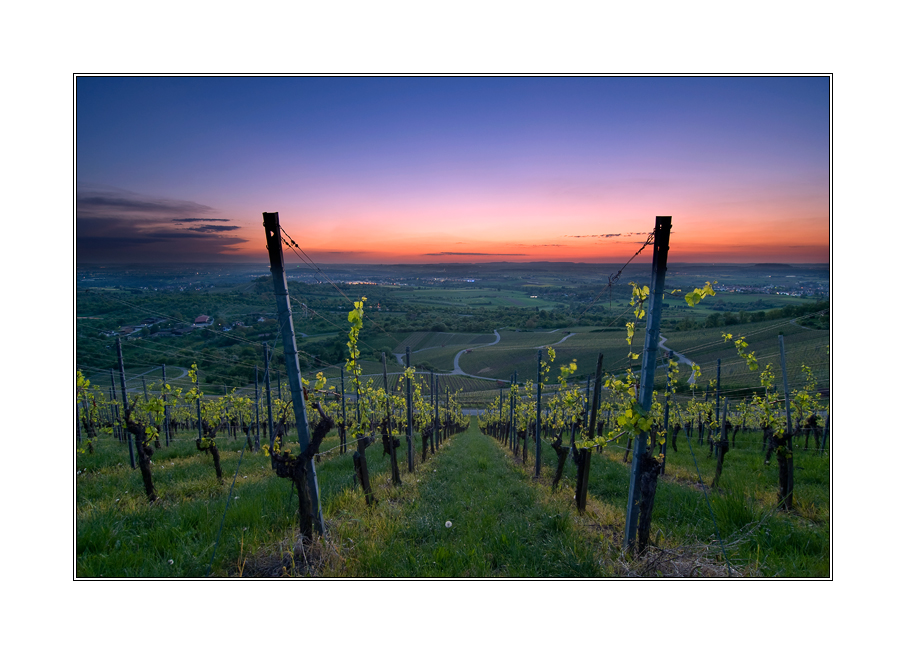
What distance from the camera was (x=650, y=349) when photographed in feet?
11.0

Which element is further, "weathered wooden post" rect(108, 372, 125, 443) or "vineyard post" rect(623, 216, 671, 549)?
"weathered wooden post" rect(108, 372, 125, 443)

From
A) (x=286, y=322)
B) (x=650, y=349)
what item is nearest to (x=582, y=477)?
(x=650, y=349)

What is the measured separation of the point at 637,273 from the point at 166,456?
12876mm

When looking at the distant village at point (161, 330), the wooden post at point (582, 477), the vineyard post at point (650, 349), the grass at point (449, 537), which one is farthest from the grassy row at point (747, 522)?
the distant village at point (161, 330)

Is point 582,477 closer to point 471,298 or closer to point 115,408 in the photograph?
point 471,298

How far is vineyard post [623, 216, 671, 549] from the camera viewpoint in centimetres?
329

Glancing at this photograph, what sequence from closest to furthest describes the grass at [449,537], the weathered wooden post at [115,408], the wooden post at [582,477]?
the grass at [449,537] < the wooden post at [582,477] < the weathered wooden post at [115,408]

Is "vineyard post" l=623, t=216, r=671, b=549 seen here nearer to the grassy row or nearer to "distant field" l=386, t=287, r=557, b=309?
the grassy row

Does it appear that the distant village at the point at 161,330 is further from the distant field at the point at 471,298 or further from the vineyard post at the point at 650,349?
the vineyard post at the point at 650,349

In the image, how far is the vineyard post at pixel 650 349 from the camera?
329 cm

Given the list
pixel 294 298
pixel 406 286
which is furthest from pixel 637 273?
pixel 406 286

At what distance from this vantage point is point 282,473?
3.64m

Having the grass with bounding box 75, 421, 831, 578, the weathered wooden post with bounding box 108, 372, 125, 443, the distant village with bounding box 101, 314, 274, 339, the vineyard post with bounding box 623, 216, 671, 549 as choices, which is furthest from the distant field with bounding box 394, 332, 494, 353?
the vineyard post with bounding box 623, 216, 671, 549

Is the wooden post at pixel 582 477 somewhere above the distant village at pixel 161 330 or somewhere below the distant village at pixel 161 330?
below
